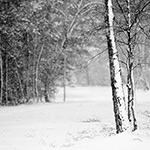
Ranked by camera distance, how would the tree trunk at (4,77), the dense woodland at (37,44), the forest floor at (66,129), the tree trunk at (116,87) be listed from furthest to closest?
the tree trunk at (4,77)
the dense woodland at (37,44)
the tree trunk at (116,87)
the forest floor at (66,129)

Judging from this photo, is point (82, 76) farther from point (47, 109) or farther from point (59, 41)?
point (47, 109)

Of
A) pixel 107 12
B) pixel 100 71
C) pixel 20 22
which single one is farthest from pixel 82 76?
pixel 107 12

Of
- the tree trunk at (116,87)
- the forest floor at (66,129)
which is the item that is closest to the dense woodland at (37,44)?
the forest floor at (66,129)

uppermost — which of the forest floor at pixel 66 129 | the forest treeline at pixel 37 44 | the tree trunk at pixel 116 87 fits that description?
the forest treeline at pixel 37 44

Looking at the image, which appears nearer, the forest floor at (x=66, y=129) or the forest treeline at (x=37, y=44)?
the forest floor at (x=66, y=129)

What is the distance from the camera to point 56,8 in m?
27.2

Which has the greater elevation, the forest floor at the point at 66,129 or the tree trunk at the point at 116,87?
the tree trunk at the point at 116,87

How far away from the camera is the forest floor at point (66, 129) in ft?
26.7

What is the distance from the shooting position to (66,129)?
1369cm

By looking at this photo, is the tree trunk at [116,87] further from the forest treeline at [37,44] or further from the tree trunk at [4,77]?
the tree trunk at [4,77]

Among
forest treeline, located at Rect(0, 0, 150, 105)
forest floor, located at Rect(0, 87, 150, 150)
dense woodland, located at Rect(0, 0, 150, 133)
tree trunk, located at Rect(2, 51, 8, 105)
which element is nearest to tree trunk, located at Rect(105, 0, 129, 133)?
forest floor, located at Rect(0, 87, 150, 150)

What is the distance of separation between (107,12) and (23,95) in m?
16.7

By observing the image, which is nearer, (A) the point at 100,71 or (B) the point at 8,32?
(B) the point at 8,32

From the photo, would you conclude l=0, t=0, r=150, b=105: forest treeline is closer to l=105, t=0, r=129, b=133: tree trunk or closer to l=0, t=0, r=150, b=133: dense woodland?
l=0, t=0, r=150, b=133: dense woodland
